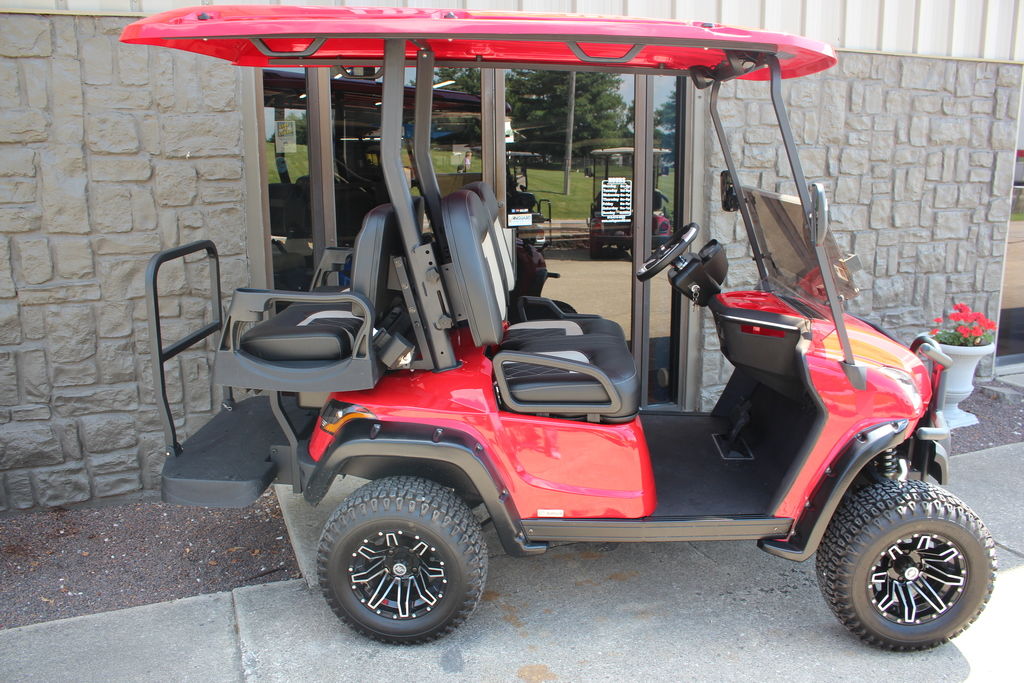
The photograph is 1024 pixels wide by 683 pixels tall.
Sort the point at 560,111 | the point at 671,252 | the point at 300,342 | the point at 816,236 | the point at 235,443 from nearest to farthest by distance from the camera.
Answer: the point at 816,236 < the point at 300,342 < the point at 235,443 < the point at 671,252 < the point at 560,111

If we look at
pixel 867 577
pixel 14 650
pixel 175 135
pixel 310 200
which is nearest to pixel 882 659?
pixel 867 577

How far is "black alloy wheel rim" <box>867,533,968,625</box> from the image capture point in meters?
2.73

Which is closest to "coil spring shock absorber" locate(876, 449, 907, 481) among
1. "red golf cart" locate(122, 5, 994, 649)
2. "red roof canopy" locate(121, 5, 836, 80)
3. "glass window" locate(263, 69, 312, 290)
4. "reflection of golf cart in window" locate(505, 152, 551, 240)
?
"red golf cart" locate(122, 5, 994, 649)

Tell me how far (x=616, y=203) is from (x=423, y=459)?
252cm

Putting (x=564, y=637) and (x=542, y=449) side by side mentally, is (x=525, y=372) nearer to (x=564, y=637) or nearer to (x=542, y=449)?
(x=542, y=449)

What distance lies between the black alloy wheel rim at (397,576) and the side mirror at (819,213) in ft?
5.04

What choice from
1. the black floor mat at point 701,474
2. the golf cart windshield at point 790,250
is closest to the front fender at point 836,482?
the black floor mat at point 701,474

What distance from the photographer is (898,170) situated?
211 inches

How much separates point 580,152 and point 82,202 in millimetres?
2494

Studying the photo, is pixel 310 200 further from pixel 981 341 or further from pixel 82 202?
pixel 981 341

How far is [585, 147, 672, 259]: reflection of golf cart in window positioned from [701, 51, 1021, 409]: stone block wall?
0.29 m

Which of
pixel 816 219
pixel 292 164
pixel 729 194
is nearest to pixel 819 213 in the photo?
pixel 816 219

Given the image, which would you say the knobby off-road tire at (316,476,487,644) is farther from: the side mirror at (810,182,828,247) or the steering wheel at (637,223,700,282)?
the side mirror at (810,182,828,247)

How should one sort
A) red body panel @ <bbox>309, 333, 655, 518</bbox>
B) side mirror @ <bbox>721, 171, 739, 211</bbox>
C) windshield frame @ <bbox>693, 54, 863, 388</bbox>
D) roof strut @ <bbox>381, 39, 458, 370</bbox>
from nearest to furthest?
1. windshield frame @ <bbox>693, 54, 863, 388</bbox>
2. roof strut @ <bbox>381, 39, 458, 370</bbox>
3. red body panel @ <bbox>309, 333, 655, 518</bbox>
4. side mirror @ <bbox>721, 171, 739, 211</bbox>
